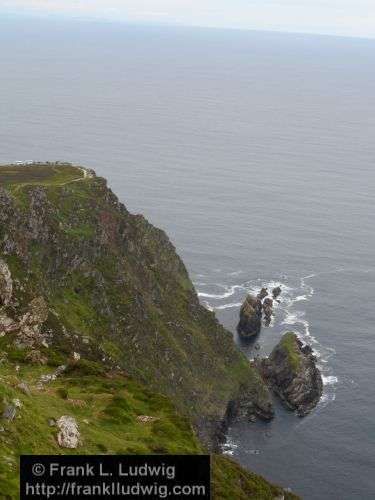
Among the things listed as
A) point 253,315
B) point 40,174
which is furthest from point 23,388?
point 253,315

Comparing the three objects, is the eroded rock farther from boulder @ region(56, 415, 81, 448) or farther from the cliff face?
boulder @ region(56, 415, 81, 448)

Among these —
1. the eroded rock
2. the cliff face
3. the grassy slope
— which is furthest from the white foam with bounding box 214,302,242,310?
the eroded rock

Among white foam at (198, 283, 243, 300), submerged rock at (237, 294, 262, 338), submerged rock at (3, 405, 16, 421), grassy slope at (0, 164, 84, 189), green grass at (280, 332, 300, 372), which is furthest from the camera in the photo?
white foam at (198, 283, 243, 300)

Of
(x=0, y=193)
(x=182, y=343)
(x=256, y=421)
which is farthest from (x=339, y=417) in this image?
(x=0, y=193)

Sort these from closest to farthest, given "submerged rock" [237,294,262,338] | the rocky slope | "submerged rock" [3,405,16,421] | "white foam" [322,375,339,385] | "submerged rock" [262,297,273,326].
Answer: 1. "submerged rock" [3,405,16,421]
2. the rocky slope
3. "white foam" [322,375,339,385]
4. "submerged rock" [237,294,262,338]
5. "submerged rock" [262,297,273,326]

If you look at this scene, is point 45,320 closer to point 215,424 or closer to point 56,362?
point 56,362

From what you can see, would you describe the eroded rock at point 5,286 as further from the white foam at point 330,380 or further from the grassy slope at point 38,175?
the white foam at point 330,380
